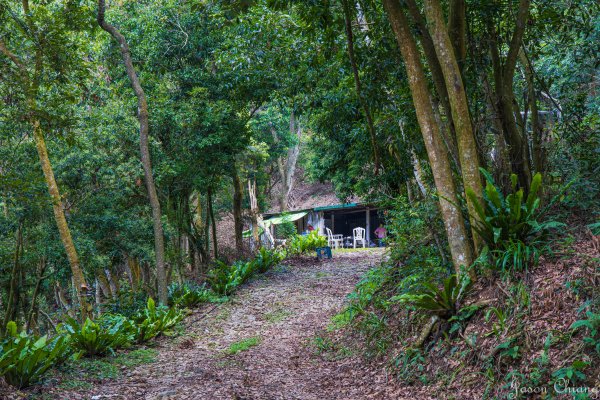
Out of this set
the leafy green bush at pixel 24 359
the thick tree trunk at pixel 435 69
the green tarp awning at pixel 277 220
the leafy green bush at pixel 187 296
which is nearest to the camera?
the leafy green bush at pixel 24 359

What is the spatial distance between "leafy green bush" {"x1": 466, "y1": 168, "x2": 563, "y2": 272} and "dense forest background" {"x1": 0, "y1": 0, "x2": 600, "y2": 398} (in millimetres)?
23

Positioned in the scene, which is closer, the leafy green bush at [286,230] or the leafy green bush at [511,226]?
the leafy green bush at [511,226]

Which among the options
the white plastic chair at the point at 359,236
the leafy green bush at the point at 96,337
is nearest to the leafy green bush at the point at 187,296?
the leafy green bush at the point at 96,337

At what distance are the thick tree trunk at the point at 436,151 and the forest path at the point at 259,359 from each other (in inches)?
67.8

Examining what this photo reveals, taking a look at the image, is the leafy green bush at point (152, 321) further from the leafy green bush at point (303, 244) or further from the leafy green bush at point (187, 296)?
the leafy green bush at point (303, 244)

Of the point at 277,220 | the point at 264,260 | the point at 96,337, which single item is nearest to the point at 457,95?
the point at 96,337

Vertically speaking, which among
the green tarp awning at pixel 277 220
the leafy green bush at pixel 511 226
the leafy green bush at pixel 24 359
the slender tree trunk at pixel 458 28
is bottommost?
the leafy green bush at pixel 24 359

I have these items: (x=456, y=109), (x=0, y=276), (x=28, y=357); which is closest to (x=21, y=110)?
(x=28, y=357)

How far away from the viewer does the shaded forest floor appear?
18.7ft

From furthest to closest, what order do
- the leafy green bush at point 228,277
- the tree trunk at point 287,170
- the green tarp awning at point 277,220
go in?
the tree trunk at point 287,170 < the green tarp awning at point 277,220 < the leafy green bush at point 228,277

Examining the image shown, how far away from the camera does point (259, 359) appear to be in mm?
7312

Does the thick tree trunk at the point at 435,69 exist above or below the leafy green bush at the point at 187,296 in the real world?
above

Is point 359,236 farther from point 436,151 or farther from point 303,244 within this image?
point 436,151

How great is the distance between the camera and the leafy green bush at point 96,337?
7.59 meters
